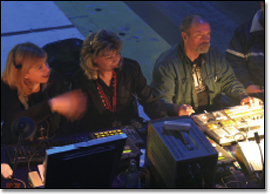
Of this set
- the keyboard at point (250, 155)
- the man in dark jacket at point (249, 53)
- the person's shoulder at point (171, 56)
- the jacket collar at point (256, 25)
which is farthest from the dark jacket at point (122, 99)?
the jacket collar at point (256, 25)

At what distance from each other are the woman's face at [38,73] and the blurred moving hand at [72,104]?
0.72ft

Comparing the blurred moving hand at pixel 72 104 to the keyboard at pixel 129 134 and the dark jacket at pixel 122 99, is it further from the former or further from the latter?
the keyboard at pixel 129 134

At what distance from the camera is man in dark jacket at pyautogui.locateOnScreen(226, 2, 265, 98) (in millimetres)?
3240

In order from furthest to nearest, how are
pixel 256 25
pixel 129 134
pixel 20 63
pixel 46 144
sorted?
pixel 256 25 < pixel 20 63 < pixel 129 134 < pixel 46 144

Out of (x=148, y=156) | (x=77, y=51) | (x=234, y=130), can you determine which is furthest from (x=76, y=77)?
(x=234, y=130)

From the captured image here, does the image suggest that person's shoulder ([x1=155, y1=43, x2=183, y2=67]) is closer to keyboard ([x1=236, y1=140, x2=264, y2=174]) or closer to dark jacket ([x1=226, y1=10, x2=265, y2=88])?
dark jacket ([x1=226, y1=10, x2=265, y2=88])

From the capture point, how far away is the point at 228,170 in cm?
195

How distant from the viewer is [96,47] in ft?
8.09

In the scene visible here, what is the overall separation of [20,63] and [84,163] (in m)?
1.19

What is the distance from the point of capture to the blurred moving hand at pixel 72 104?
8.45 feet

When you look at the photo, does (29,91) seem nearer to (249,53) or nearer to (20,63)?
(20,63)

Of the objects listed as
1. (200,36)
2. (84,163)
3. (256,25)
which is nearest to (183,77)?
(200,36)

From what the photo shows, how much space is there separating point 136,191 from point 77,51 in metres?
1.44

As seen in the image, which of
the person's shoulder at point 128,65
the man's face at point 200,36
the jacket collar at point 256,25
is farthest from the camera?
the jacket collar at point 256,25
